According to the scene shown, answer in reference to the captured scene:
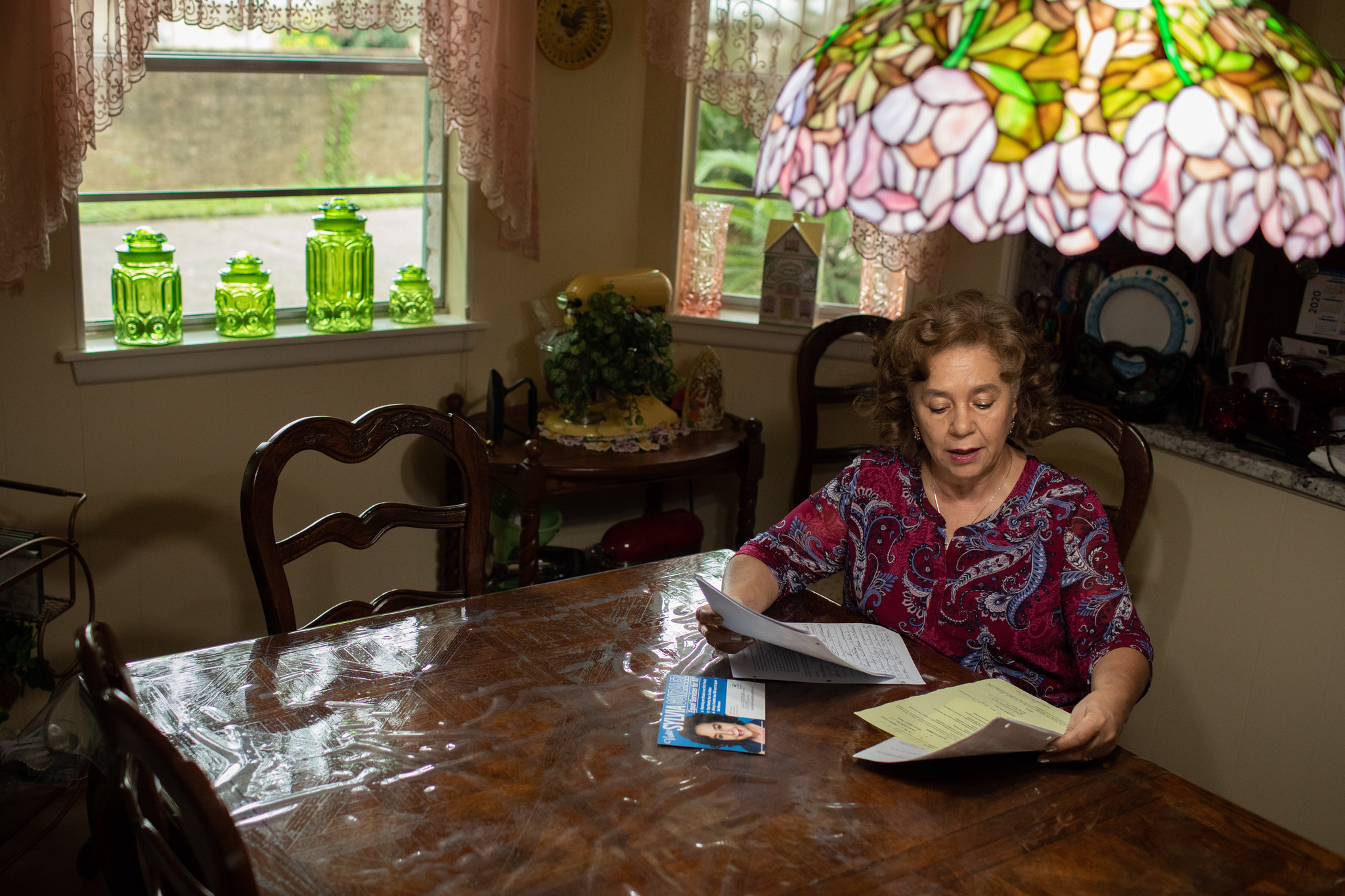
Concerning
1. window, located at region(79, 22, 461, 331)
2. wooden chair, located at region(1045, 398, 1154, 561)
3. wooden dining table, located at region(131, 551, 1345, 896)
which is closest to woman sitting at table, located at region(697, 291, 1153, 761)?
wooden dining table, located at region(131, 551, 1345, 896)

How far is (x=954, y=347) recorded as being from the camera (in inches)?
70.0

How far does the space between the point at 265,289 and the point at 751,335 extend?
131 cm

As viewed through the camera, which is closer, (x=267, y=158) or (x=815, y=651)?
(x=815, y=651)

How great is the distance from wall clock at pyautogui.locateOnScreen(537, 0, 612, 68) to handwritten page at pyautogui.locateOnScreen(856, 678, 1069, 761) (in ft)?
6.75

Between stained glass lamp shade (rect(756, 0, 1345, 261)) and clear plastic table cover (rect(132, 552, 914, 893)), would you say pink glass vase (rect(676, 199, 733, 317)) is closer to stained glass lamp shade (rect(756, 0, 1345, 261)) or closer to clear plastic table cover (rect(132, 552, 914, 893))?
clear plastic table cover (rect(132, 552, 914, 893))

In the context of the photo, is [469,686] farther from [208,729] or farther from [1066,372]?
[1066,372]

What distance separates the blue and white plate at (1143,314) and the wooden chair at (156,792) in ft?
7.47

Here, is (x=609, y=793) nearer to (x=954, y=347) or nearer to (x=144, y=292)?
(x=954, y=347)

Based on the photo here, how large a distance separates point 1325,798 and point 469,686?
1.79 m

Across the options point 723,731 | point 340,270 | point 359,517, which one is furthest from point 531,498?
point 723,731

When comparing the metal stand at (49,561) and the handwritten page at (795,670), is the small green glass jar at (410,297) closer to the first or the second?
the metal stand at (49,561)

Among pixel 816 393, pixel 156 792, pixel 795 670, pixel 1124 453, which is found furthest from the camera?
pixel 816 393

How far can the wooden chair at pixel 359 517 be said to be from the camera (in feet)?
5.86

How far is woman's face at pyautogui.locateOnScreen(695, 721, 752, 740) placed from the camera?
1.48 m
